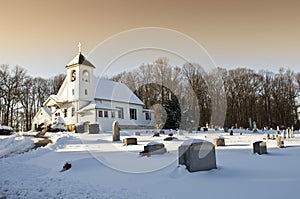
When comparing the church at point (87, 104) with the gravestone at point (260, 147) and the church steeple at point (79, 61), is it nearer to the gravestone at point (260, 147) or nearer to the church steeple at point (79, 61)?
the church steeple at point (79, 61)

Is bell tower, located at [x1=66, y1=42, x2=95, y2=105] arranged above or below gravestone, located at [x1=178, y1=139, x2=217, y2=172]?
above

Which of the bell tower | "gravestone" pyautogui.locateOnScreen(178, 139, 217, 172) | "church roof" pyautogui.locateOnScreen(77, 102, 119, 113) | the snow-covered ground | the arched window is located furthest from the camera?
the arched window

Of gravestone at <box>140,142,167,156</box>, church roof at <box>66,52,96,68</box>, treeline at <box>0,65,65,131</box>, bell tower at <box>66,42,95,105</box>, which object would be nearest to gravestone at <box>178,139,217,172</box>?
gravestone at <box>140,142,167,156</box>

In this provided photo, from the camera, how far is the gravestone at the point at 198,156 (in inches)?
282

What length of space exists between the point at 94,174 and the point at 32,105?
50675mm

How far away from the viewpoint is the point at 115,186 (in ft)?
19.6

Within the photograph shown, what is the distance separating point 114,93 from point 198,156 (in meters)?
34.0

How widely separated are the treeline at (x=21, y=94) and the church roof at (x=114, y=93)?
1751 cm

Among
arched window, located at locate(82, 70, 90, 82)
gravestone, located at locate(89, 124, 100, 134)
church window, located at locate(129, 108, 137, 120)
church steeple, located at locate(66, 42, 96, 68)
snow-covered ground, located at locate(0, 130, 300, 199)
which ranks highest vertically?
church steeple, located at locate(66, 42, 96, 68)

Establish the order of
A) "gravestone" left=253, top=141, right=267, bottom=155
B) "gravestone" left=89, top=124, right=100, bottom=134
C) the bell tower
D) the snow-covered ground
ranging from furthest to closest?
the bell tower
"gravestone" left=89, top=124, right=100, bottom=134
"gravestone" left=253, top=141, right=267, bottom=155
the snow-covered ground

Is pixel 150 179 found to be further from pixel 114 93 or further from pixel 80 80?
pixel 114 93

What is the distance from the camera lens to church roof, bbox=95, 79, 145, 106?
125 feet

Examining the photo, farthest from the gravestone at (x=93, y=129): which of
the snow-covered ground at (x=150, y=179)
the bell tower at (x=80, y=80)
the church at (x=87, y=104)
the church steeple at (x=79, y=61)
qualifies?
the snow-covered ground at (x=150, y=179)

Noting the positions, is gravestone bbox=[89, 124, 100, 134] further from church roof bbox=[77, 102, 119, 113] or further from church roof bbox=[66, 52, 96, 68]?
church roof bbox=[66, 52, 96, 68]
